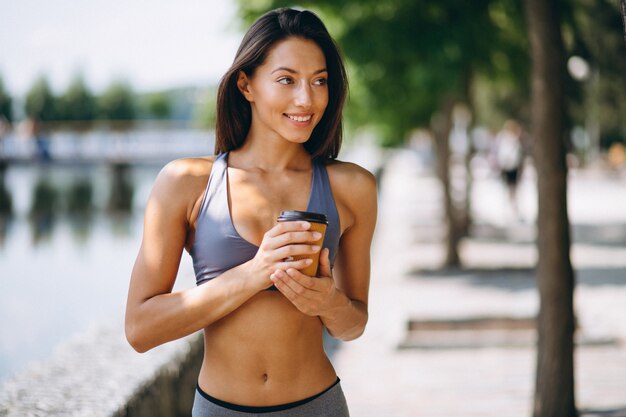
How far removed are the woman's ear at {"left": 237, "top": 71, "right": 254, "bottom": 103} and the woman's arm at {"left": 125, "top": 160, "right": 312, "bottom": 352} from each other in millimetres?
249

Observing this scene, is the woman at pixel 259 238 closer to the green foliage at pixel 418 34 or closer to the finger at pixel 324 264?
the finger at pixel 324 264

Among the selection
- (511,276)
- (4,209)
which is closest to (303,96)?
(511,276)

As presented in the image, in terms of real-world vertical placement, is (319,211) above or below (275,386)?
above

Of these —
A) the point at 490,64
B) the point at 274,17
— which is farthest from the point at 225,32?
the point at 274,17

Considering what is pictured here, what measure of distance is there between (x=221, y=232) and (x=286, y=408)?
1.58ft

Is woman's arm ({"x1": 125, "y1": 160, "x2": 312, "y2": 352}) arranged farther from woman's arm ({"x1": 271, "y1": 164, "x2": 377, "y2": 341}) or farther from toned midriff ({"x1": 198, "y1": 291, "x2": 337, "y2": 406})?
woman's arm ({"x1": 271, "y1": 164, "x2": 377, "y2": 341})

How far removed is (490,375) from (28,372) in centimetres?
379

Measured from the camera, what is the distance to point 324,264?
6.84ft

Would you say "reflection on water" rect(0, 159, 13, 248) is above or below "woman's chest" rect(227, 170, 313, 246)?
above

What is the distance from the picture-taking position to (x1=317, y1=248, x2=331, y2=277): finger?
2.07m

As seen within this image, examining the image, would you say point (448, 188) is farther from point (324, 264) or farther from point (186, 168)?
point (324, 264)

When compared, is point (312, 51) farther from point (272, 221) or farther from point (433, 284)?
point (433, 284)

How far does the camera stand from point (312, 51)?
2.30 metres

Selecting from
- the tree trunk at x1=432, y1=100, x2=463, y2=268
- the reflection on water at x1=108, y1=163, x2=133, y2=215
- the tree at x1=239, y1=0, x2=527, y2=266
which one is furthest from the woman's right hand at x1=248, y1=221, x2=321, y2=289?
the reflection on water at x1=108, y1=163, x2=133, y2=215
